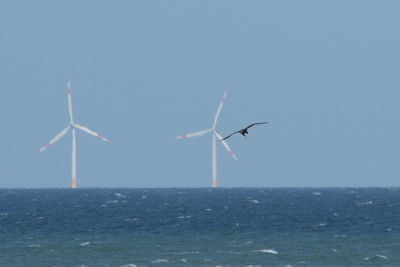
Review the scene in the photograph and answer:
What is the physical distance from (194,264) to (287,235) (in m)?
24.0

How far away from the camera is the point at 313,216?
117 metres

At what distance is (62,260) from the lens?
229 feet

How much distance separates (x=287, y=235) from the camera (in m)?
89.0

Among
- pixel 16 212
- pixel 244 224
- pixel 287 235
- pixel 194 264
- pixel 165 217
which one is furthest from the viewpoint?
pixel 16 212

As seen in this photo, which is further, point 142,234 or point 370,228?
point 370,228

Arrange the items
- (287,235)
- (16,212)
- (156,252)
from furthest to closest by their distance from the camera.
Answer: (16,212)
(287,235)
(156,252)

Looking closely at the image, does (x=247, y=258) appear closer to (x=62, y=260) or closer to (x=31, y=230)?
(x=62, y=260)

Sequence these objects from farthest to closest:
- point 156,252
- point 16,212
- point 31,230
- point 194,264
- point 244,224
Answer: point 16,212, point 244,224, point 31,230, point 156,252, point 194,264

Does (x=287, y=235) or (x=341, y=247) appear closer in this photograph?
(x=341, y=247)

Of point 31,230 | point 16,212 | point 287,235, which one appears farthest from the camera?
point 16,212

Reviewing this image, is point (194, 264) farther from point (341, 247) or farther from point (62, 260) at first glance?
point (341, 247)

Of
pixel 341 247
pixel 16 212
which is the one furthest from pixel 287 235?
pixel 16 212

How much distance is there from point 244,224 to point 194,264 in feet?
118

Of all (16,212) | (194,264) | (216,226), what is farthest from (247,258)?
(16,212)
